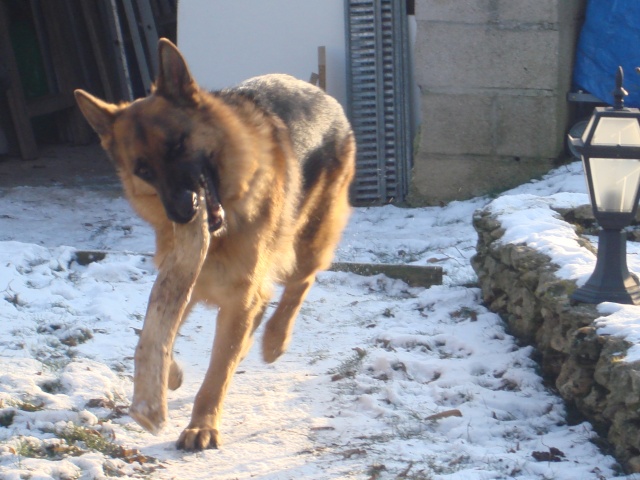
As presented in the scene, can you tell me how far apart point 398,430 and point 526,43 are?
526cm

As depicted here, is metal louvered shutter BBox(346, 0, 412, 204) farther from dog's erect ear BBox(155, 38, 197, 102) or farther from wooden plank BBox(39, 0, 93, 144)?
wooden plank BBox(39, 0, 93, 144)

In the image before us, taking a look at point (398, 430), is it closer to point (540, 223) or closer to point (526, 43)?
point (540, 223)

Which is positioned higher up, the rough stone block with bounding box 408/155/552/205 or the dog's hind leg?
the dog's hind leg

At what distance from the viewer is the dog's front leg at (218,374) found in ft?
13.2

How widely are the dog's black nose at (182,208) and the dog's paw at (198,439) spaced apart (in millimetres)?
970

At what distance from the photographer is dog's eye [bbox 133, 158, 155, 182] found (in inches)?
155

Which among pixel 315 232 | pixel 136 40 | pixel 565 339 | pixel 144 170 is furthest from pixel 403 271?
pixel 136 40

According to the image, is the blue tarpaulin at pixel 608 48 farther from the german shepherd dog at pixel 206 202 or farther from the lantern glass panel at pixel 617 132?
the german shepherd dog at pixel 206 202

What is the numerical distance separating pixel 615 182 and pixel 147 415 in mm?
2588

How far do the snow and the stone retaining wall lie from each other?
0.28ft

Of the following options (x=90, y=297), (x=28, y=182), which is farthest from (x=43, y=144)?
(x=90, y=297)

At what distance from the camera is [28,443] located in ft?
12.2

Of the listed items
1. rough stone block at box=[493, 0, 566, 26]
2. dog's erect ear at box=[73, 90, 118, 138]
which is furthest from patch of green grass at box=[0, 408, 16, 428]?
rough stone block at box=[493, 0, 566, 26]

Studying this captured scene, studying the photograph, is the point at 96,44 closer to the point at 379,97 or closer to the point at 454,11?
the point at 379,97
